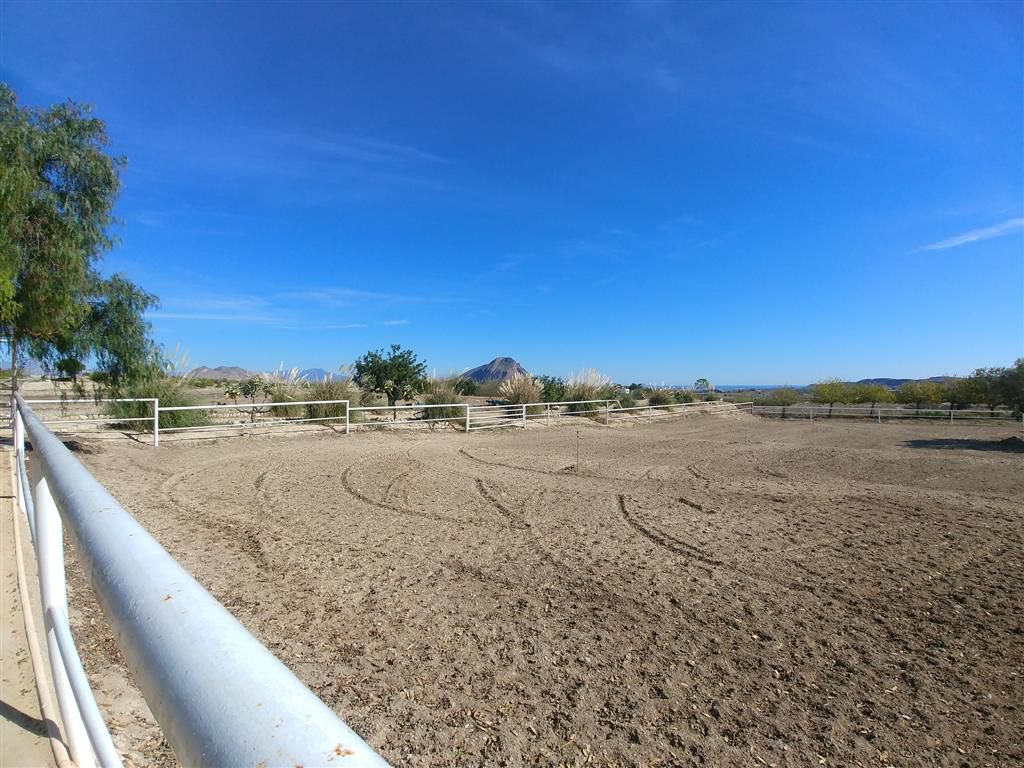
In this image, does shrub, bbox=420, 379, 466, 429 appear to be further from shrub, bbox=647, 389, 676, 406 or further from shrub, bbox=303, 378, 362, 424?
shrub, bbox=647, 389, 676, 406

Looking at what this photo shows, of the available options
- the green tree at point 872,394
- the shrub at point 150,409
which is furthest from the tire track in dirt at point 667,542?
the green tree at point 872,394

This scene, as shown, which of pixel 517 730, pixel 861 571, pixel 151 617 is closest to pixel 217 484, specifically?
pixel 517 730

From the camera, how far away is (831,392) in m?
45.1

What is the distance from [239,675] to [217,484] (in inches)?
405

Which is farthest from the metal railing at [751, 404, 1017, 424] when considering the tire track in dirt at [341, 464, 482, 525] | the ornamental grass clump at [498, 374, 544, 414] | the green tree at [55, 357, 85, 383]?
the green tree at [55, 357, 85, 383]

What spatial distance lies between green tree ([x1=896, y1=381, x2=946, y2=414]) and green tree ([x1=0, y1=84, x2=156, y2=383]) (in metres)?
43.4

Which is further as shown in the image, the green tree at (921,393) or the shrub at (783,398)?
the shrub at (783,398)

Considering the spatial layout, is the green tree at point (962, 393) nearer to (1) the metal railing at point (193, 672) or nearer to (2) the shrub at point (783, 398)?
(2) the shrub at point (783, 398)

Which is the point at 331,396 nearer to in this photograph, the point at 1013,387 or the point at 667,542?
the point at 667,542

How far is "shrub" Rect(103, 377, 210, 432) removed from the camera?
1623 centimetres

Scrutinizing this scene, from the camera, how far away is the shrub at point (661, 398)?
35469 millimetres

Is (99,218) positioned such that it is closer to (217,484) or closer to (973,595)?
(217,484)

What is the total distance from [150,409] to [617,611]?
16105 millimetres

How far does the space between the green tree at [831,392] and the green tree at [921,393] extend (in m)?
3.44
